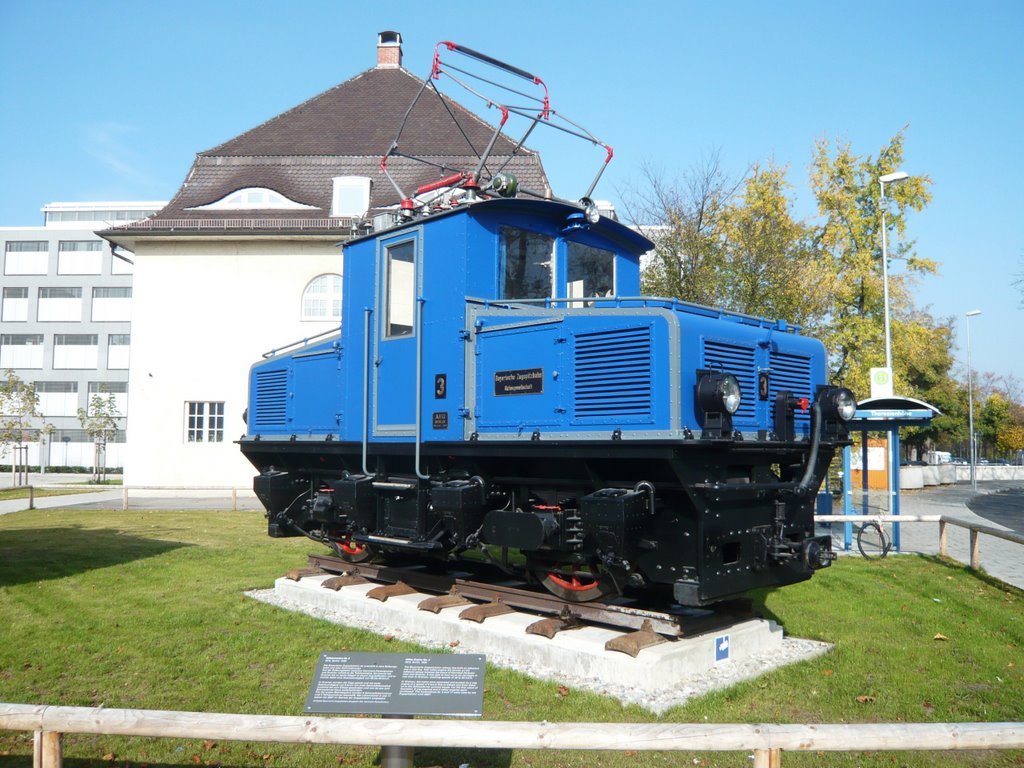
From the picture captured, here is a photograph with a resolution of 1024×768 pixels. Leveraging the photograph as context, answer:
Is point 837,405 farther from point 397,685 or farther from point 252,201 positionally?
point 252,201

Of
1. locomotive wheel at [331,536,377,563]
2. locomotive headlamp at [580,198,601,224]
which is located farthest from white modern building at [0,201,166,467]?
locomotive headlamp at [580,198,601,224]

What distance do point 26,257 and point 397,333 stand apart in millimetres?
53832

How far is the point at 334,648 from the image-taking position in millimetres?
7785

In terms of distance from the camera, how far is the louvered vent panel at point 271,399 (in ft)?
36.0

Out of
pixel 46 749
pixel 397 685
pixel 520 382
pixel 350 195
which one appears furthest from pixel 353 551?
pixel 350 195

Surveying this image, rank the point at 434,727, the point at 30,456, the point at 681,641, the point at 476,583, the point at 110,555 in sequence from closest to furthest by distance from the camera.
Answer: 1. the point at 434,727
2. the point at 681,641
3. the point at 476,583
4. the point at 110,555
5. the point at 30,456

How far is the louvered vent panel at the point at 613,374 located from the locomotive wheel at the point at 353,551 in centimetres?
465

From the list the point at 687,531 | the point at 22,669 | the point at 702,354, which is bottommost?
Result: the point at 22,669

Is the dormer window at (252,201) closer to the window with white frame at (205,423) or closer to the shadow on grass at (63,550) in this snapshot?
the window with white frame at (205,423)

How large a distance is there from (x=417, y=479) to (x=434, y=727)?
4.82 m

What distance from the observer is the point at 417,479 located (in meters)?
8.50

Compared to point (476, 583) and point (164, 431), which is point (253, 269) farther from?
point (476, 583)

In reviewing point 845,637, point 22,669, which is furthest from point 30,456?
point 845,637

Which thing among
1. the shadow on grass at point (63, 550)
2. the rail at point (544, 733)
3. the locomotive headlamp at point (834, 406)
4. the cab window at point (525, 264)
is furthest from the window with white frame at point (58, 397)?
the rail at point (544, 733)
